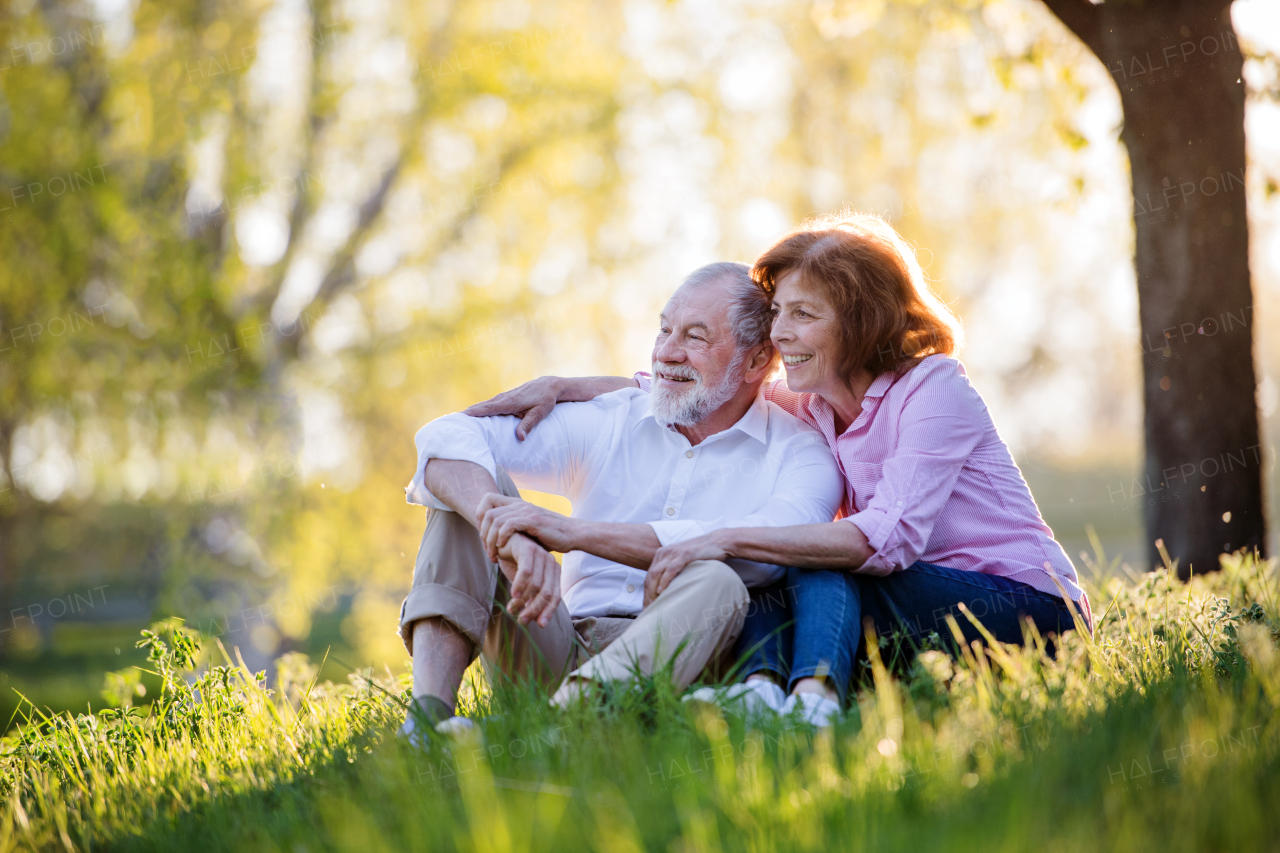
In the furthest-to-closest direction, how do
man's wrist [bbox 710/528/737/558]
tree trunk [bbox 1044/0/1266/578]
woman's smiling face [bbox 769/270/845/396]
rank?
tree trunk [bbox 1044/0/1266/578] < woman's smiling face [bbox 769/270/845/396] < man's wrist [bbox 710/528/737/558]

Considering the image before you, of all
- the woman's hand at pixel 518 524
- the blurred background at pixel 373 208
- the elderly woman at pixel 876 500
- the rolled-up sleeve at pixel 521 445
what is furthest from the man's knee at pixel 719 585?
the blurred background at pixel 373 208

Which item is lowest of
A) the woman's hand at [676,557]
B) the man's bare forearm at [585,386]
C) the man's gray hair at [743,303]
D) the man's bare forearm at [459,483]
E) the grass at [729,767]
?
the grass at [729,767]

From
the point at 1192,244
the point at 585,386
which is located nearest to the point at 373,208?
the point at 585,386

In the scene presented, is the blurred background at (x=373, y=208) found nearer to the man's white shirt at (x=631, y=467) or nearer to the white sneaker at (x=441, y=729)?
the man's white shirt at (x=631, y=467)

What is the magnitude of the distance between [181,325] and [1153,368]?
24.2ft

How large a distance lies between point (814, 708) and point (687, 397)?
1.40 meters

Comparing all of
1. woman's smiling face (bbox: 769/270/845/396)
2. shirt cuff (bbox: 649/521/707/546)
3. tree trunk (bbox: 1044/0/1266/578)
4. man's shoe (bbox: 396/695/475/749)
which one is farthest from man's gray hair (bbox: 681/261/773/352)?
tree trunk (bbox: 1044/0/1266/578)

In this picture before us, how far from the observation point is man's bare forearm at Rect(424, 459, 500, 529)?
3230 mm

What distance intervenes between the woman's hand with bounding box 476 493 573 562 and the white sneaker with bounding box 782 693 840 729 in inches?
33.0

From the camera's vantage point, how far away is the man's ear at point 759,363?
382cm

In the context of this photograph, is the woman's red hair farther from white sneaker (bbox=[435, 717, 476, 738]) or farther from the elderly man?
white sneaker (bbox=[435, 717, 476, 738])

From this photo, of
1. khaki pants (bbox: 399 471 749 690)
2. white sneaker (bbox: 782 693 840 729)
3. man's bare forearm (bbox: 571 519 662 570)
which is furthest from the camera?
man's bare forearm (bbox: 571 519 662 570)

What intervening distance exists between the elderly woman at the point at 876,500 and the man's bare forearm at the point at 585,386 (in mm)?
42

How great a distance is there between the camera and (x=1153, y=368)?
5.15m
